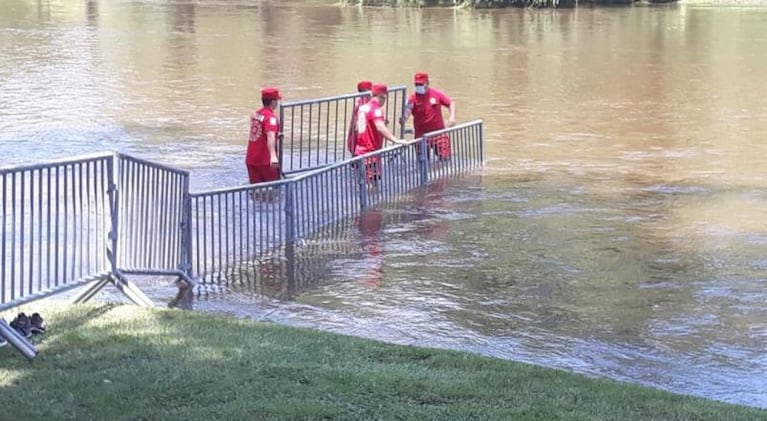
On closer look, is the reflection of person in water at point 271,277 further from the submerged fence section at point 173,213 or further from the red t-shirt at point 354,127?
the red t-shirt at point 354,127

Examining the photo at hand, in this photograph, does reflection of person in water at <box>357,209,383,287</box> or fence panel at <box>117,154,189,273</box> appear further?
reflection of person in water at <box>357,209,383,287</box>

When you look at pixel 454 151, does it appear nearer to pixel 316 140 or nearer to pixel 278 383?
pixel 316 140

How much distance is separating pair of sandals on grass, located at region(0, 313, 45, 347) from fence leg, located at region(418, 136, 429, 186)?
29.0 feet

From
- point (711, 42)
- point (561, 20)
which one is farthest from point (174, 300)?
point (561, 20)

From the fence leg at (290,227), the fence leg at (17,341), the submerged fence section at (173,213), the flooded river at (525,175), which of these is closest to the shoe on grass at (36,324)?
the submerged fence section at (173,213)

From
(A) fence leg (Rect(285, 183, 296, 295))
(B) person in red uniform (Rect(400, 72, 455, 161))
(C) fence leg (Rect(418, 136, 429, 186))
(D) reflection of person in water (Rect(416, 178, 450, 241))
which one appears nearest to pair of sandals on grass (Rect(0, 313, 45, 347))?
(A) fence leg (Rect(285, 183, 296, 295))

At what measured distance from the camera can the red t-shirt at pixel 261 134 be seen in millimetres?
13938

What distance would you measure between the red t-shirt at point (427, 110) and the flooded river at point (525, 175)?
4.26 ft

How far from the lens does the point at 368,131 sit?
15.2m

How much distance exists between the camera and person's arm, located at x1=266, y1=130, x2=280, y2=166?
546 inches

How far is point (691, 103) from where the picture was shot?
25609 mm

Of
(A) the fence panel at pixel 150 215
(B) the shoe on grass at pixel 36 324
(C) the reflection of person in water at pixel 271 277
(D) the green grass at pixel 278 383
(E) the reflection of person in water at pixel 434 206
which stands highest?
(A) the fence panel at pixel 150 215

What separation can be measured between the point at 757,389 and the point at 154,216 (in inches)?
195

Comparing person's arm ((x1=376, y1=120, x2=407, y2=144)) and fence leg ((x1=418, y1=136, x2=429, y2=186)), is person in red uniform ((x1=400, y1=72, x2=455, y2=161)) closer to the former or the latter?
fence leg ((x1=418, y1=136, x2=429, y2=186))
